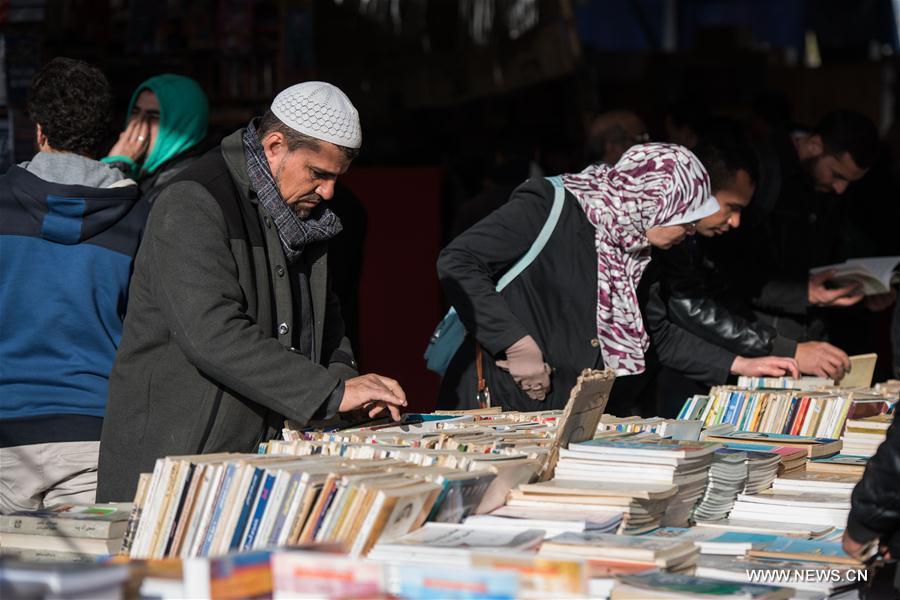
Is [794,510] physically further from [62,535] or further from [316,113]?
[62,535]

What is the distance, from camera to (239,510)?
2240 mm

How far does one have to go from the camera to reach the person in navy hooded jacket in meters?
3.13

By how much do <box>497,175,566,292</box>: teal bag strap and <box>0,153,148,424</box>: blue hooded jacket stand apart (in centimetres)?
116

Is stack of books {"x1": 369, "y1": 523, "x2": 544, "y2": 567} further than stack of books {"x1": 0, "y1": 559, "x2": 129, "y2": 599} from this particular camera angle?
Yes

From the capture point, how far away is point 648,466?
2.68 metres

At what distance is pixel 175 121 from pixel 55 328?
1.17 metres

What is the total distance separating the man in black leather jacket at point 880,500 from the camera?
233 cm

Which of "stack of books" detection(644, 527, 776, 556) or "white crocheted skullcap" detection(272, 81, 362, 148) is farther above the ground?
"white crocheted skullcap" detection(272, 81, 362, 148)

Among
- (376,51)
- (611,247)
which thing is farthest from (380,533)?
(376,51)

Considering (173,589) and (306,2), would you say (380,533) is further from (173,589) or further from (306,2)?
(306,2)

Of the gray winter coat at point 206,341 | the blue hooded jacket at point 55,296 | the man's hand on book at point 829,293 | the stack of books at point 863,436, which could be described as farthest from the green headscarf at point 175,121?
the man's hand on book at point 829,293

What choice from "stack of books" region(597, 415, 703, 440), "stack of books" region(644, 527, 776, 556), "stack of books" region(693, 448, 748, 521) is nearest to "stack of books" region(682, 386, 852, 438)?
"stack of books" region(597, 415, 703, 440)

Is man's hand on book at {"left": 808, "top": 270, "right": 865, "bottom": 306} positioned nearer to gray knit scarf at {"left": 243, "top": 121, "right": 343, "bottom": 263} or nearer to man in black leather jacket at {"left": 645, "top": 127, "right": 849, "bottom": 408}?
man in black leather jacket at {"left": 645, "top": 127, "right": 849, "bottom": 408}

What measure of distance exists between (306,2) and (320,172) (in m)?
3.91
